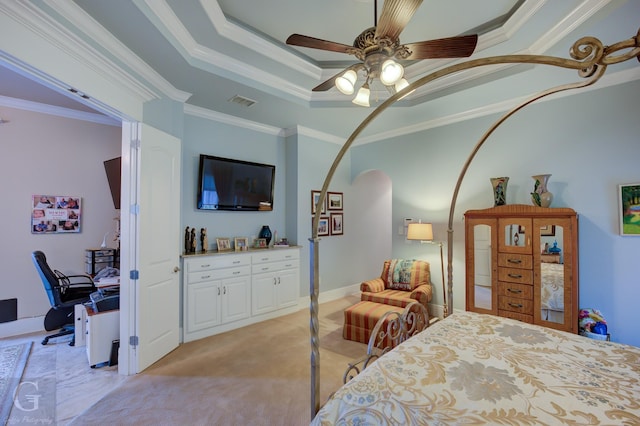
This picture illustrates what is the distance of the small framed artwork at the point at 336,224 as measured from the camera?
16.3ft

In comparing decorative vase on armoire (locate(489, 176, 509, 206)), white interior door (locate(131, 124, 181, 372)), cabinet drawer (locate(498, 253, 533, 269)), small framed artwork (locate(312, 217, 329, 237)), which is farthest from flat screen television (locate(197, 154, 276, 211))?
cabinet drawer (locate(498, 253, 533, 269))

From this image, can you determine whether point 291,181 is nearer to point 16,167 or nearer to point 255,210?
point 255,210

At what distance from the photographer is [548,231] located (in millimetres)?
2801

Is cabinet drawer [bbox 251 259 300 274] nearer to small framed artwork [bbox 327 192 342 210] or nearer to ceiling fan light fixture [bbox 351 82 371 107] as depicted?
small framed artwork [bbox 327 192 342 210]

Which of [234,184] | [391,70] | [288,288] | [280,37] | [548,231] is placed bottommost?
[288,288]

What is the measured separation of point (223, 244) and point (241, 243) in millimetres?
272

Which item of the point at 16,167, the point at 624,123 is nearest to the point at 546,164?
the point at 624,123

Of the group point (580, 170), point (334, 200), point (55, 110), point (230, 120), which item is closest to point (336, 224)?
point (334, 200)

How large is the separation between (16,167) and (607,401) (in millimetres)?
5532

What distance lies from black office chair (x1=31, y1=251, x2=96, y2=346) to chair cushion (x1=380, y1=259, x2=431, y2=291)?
377 cm

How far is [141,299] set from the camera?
8.45 ft

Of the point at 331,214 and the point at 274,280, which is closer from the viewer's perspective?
the point at 274,280

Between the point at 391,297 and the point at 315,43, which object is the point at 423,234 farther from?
the point at 315,43

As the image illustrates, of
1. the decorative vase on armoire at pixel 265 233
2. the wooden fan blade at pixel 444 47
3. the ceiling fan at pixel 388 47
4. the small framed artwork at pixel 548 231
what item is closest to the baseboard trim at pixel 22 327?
the decorative vase on armoire at pixel 265 233
